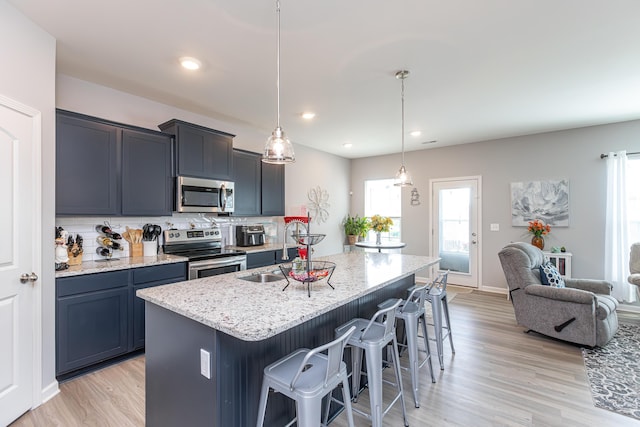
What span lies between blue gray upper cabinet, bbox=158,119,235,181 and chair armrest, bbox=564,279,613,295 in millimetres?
4539

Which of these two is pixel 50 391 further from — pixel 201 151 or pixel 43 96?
pixel 201 151

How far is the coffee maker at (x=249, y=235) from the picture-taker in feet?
14.0

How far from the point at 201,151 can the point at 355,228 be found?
3947 millimetres

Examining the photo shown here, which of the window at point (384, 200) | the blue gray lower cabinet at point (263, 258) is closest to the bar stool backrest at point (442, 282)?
the blue gray lower cabinet at point (263, 258)

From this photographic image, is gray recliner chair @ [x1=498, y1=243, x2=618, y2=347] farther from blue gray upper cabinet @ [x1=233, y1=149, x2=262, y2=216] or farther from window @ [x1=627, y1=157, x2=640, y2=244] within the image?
blue gray upper cabinet @ [x1=233, y1=149, x2=262, y2=216]

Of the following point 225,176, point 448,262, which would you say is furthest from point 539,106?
point 225,176

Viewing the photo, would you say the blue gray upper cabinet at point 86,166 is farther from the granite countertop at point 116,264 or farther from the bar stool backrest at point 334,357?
the bar stool backrest at point 334,357

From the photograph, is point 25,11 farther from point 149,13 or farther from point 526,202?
point 526,202

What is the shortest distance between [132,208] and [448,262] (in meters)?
5.34

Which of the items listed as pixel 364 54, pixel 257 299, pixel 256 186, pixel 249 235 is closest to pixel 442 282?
pixel 257 299

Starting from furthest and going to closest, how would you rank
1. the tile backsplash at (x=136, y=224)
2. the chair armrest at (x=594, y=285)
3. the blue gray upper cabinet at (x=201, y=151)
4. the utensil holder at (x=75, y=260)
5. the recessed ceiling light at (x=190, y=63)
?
the chair armrest at (x=594, y=285) < the blue gray upper cabinet at (x=201, y=151) < the tile backsplash at (x=136, y=224) < the utensil holder at (x=75, y=260) < the recessed ceiling light at (x=190, y=63)

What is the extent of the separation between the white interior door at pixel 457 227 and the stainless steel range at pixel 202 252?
3.98 meters

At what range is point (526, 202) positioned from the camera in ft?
16.5

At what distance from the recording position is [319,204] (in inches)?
239
